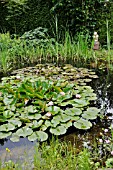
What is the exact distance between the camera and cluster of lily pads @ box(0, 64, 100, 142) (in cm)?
217

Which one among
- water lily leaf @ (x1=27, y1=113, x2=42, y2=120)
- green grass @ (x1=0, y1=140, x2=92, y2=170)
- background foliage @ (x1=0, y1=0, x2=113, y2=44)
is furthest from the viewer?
background foliage @ (x1=0, y1=0, x2=113, y2=44)

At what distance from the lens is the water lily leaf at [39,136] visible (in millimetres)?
2029

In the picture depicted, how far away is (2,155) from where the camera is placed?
6.35 ft

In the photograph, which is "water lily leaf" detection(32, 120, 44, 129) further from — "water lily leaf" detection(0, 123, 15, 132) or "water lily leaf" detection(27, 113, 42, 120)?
"water lily leaf" detection(0, 123, 15, 132)

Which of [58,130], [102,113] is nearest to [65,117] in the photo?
[58,130]

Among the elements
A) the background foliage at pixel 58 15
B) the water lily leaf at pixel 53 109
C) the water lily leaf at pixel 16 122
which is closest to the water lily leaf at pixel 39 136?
the water lily leaf at pixel 16 122

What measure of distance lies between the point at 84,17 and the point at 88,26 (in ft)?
0.81

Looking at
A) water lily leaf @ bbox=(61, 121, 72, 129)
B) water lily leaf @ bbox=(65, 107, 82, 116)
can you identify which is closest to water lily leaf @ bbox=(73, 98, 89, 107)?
water lily leaf @ bbox=(65, 107, 82, 116)

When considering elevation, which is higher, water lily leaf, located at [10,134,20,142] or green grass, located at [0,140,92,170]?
water lily leaf, located at [10,134,20,142]

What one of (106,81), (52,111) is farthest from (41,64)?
(52,111)

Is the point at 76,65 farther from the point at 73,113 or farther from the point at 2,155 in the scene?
the point at 2,155

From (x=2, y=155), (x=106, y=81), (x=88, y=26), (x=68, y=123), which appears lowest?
(x=2, y=155)

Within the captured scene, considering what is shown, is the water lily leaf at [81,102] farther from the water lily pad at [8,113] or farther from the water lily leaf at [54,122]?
the water lily pad at [8,113]

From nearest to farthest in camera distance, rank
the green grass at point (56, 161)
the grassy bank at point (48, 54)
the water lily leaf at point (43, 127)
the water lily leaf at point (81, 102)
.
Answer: the green grass at point (56, 161)
the water lily leaf at point (43, 127)
the water lily leaf at point (81, 102)
the grassy bank at point (48, 54)
